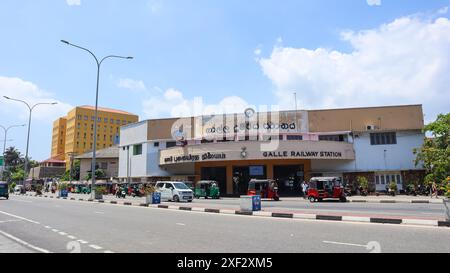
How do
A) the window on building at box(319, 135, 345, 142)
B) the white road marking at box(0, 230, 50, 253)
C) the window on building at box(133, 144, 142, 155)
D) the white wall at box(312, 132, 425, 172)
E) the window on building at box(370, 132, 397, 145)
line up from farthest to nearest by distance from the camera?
the window on building at box(133, 144, 142, 155)
the window on building at box(319, 135, 345, 142)
the window on building at box(370, 132, 397, 145)
the white wall at box(312, 132, 425, 172)
the white road marking at box(0, 230, 50, 253)

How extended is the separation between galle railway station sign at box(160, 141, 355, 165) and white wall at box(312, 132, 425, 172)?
115 centimetres

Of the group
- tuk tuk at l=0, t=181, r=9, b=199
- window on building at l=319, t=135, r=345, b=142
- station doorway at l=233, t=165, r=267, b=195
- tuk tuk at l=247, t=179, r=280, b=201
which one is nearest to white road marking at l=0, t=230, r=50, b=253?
tuk tuk at l=247, t=179, r=280, b=201

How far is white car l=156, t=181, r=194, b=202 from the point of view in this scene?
29.1m

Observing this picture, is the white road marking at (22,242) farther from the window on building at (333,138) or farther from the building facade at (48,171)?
the building facade at (48,171)

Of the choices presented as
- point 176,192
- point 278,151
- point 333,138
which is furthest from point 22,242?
point 333,138

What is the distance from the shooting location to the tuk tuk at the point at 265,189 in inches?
1212

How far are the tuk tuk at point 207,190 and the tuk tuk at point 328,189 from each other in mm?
11343

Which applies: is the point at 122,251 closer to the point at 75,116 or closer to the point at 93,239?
the point at 93,239

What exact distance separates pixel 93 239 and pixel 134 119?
13938cm

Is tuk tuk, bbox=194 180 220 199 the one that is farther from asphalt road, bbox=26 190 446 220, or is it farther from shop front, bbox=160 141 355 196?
asphalt road, bbox=26 190 446 220

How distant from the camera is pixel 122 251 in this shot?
7465mm

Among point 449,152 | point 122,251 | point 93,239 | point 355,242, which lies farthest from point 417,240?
point 449,152

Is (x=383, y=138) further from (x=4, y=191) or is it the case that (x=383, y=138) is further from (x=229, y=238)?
(x=4, y=191)

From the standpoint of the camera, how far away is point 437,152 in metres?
32.6
